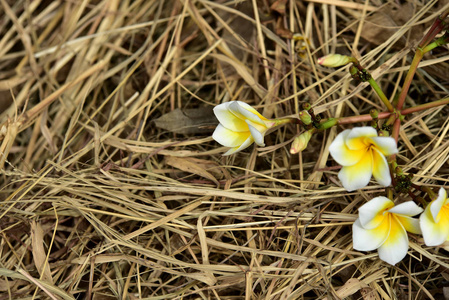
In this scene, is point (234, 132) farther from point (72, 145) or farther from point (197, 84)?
point (72, 145)

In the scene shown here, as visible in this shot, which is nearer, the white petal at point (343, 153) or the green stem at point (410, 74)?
the white petal at point (343, 153)

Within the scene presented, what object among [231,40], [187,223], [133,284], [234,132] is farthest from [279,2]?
[133,284]

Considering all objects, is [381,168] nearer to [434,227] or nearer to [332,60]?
[434,227]

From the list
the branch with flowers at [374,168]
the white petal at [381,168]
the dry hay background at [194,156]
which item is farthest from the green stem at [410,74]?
the white petal at [381,168]

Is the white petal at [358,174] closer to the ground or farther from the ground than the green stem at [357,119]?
closer to the ground

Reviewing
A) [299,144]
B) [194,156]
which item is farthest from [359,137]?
[194,156]

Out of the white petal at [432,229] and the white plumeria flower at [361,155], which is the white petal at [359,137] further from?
the white petal at [432,229]

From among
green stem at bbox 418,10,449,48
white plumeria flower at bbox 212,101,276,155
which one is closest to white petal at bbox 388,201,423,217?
white plumeria flower at bbox 212,101,276,155

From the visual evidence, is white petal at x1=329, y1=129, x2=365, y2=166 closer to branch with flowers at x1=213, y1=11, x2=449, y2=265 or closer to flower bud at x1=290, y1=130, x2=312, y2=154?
branch with flowers at x1=213, y1=11, x2=449, y2=265
